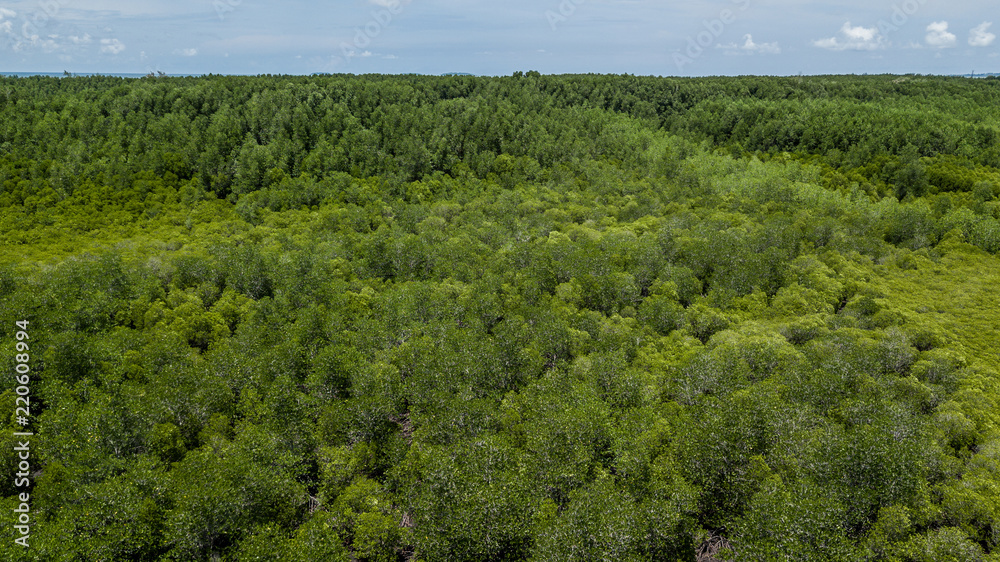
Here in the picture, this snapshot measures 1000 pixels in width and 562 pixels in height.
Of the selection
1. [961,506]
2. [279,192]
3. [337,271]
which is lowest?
[961,506]

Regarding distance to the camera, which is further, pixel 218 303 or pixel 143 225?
pixel 143 225

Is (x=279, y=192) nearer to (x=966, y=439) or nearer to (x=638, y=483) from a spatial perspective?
(x=638, y=483)

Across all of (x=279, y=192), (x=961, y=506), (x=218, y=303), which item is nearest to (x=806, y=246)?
(x=961, y=506)

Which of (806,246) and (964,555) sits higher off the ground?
(806,246)

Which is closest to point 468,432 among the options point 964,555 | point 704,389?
point 704,389

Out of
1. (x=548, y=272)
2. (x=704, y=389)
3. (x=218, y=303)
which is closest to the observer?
(x=704, y=389)

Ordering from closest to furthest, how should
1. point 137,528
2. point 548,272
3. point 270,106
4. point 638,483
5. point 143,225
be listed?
1. point 137,528
2. point 638,483
3. point 548,272
4. point 143,225
5. point 270,106

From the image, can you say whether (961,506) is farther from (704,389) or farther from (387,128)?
(387,128)
